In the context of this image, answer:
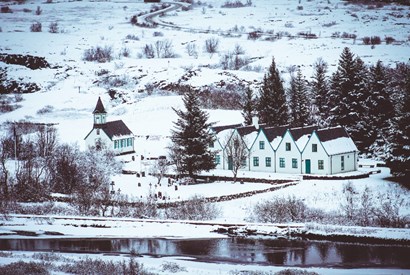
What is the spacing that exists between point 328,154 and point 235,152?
7527 mm

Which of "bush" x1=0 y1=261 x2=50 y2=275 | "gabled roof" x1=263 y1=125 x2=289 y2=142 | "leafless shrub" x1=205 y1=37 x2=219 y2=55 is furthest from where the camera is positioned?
"leafless shrub" x1=205 y1=37 x2=219 y2=55

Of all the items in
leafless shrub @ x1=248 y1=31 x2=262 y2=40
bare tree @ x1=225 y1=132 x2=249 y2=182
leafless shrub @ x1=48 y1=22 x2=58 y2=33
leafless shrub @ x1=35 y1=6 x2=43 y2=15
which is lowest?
bare tree @ x1=225 y1=132 x2=249 y2=182

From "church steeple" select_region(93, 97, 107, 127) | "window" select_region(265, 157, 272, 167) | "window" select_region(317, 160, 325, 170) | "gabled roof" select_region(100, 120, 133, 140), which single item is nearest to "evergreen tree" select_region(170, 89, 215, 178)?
"window" select_region(265, 157, 272, 167)

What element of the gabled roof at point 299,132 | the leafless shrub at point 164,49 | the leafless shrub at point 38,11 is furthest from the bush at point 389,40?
the leafless shrub at point 38,11

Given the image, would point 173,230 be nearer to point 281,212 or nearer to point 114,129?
point 281,212

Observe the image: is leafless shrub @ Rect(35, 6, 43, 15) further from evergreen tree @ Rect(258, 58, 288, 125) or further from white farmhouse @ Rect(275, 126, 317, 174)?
white farmhouse @ Rect(275, 126, 317, 174)

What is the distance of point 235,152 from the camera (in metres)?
56.4

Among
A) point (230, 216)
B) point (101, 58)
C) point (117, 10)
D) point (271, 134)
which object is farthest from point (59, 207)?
point (117, 10)

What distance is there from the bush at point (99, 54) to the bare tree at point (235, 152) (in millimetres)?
69259

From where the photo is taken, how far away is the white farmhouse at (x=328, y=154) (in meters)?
56.0

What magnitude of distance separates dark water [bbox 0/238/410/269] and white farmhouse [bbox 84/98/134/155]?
92.7 ft

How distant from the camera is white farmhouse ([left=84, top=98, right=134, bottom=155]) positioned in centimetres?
6850

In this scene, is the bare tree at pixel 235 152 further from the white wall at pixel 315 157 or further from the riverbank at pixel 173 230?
the riverbank at pixel 173 230

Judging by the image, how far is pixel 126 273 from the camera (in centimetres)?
3148
